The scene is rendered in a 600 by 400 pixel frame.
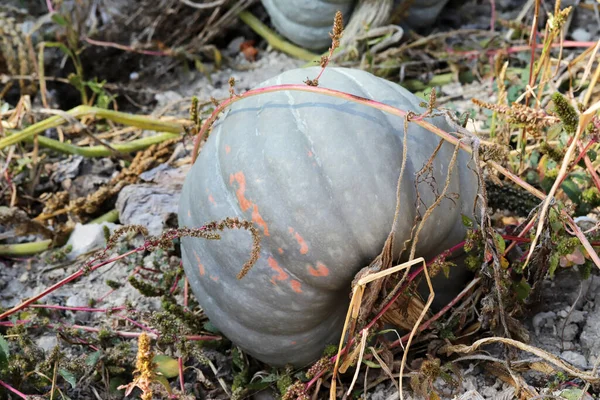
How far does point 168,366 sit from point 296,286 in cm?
44

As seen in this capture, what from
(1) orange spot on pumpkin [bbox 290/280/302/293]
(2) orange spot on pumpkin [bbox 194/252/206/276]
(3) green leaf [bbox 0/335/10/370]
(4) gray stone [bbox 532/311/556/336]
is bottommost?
(3) green leaf [bbox 0/335/10/370]

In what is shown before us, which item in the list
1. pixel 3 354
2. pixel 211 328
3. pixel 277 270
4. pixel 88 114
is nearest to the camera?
pixel 277 270

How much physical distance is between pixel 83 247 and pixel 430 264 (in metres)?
1.21

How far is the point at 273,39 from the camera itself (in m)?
3.15

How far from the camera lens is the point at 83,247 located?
2.18 meters

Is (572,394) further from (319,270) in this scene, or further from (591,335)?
(319,270)

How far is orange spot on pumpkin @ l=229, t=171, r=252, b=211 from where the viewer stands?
4.61ft

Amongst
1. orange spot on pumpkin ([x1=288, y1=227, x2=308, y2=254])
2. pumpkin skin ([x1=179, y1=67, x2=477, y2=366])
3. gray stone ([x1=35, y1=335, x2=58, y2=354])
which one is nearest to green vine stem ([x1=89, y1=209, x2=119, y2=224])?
gray stone ([x1=35, y1=335, x2=58, y2=354])

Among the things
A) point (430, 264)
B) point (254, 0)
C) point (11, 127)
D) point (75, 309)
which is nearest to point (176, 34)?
point (254, 0)

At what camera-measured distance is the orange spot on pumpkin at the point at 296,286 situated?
1423 millimetres

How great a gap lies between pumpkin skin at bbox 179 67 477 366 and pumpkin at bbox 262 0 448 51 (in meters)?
1.38

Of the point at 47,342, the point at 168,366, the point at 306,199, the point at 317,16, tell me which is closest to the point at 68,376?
the point at 168,366

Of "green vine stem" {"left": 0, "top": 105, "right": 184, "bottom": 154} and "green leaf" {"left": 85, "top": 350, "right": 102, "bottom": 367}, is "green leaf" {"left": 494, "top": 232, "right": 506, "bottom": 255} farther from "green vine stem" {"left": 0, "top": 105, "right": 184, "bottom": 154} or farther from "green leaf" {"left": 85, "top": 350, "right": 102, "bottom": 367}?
"green vine stem" {"left": 0, "top": 105, "right": 184, "bottom": 154}

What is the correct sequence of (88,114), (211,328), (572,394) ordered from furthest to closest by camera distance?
(88,114) < (211,328) < (572,394)
